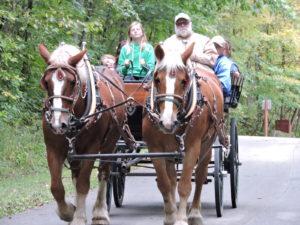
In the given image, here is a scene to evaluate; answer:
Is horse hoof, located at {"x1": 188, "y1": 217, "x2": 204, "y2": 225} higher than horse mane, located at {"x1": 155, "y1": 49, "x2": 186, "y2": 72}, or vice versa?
horse mane, located at {"x1": 155, "y1": 49, "x2": 186, "y2": 72}

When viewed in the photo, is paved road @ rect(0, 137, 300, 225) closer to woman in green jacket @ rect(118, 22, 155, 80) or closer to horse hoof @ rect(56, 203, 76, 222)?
horse hoof @ rect(56, 203, 76, 222)

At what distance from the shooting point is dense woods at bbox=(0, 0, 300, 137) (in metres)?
15.5

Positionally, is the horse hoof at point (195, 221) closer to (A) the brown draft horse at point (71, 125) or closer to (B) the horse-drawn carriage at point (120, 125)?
(B) the horse-drawn carriage at point (120, 125)

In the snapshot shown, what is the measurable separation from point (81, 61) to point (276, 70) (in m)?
30.7

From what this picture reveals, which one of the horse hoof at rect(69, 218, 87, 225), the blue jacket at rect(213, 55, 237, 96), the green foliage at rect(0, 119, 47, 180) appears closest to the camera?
the horse hoof at rect(69, 218, 87, 225)

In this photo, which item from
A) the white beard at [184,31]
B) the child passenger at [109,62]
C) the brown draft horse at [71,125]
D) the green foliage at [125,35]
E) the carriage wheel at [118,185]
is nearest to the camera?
the brown draft horse at [71,125]

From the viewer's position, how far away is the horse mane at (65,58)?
24.0ft

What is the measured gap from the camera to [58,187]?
24.7 ft

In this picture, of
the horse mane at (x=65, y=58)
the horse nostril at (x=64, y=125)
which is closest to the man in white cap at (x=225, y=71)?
the horse mane at (x=65, y=58)

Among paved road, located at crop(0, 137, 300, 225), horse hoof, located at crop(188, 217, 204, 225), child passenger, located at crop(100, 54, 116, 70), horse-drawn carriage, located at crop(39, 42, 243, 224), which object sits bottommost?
paved road, located at crop(0, 137, 300, 225)

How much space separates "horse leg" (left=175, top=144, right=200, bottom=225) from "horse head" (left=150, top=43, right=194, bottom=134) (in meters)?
0.50

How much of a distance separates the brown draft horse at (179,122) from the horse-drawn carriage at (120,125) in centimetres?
1

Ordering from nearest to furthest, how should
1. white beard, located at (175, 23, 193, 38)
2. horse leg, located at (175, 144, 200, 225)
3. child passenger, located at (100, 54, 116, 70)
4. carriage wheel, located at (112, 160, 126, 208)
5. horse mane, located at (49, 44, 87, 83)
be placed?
horse mane, located at (49, 44, 87, 83) < horse leg, located at (175, 144, 200, 225) < white beard, located at (175, 23, 193, 38) < carriage wheel, located at (112, 160, 126, 208) < child passenger, located at (100, 54, 116, 70)

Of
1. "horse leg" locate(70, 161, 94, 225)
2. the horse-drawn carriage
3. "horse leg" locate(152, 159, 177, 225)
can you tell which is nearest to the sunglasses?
the horse-drawn carriage
